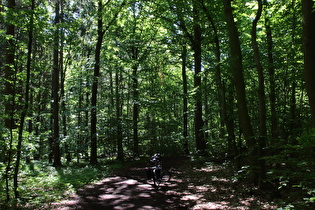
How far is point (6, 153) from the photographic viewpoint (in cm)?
653

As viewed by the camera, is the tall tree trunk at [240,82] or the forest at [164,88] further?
the tall tree trunk at [240,82]

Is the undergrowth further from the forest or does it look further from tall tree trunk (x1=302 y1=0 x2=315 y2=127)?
tall tree trunk (x1=302 y1=0 x2=315 y2=127)

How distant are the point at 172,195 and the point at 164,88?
45.3ft

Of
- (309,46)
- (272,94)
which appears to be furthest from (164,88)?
(309,46)

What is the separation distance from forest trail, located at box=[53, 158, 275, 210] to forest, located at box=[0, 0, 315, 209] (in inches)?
19.4

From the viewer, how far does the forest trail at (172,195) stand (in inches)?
231

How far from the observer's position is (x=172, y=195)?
23.1 ft

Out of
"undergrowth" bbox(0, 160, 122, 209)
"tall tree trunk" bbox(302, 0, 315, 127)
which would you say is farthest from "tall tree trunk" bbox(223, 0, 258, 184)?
"undergrowth" bbox(0, 160, 122, 209)

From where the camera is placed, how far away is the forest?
597 cm

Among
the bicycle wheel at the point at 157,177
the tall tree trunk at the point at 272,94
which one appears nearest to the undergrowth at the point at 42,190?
the bicycle wheel at the point at 157,177

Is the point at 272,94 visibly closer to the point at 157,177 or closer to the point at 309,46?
the point at 309,46

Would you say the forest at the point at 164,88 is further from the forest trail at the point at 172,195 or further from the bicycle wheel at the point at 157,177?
the bicycle wheel at the point at 157,177

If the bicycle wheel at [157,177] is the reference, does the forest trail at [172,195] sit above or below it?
below

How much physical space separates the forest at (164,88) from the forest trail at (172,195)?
493mm
